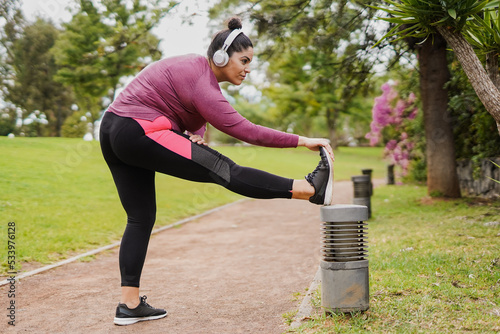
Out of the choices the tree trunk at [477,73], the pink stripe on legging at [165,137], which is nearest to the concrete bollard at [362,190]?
the tree trunk at [477,73]

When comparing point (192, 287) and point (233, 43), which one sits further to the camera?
point (192, 287)

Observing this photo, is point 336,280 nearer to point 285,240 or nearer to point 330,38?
point 285,240

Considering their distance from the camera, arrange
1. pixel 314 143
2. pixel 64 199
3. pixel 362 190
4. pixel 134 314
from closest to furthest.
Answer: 1. pixel 314 143
2. pixel 134 314
3. pixel 362 190
4. pixel 64 199

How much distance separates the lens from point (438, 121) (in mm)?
9969

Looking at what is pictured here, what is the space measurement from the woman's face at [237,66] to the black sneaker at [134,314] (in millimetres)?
1719

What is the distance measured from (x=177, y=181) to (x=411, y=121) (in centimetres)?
804

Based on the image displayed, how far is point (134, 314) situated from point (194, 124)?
1.39 meters

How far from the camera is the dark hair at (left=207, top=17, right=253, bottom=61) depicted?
3.05 meters

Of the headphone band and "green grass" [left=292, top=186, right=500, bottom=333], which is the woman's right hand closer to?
the headphone band

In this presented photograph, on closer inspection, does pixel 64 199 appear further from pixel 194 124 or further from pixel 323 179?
pixel 323 179

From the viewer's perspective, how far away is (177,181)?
1611cm

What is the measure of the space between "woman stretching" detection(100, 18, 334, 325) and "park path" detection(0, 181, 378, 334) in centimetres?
101

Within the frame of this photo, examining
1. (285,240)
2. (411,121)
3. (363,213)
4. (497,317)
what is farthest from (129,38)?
(411,121)

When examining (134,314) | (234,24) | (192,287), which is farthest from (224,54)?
(192,287)
